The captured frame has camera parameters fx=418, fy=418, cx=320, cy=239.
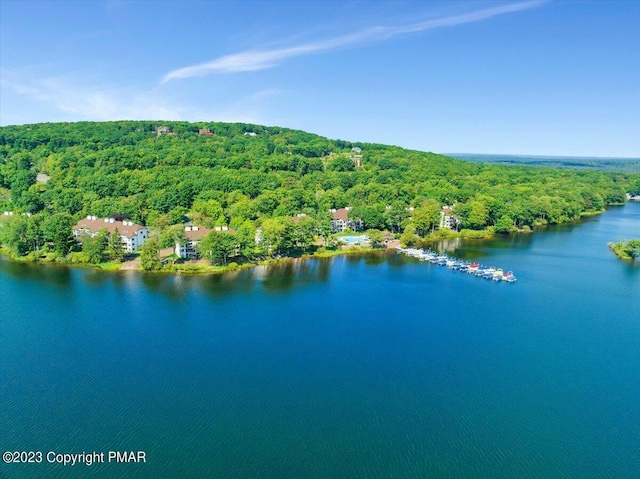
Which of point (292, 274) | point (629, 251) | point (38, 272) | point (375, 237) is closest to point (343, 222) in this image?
point (375, 237)

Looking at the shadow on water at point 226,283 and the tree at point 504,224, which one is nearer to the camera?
the shadow on water at point 226,283

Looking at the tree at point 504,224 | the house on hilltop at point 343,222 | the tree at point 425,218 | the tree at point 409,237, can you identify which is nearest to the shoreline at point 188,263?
the tree at point 409,237

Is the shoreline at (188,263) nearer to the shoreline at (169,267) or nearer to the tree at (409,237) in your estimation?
the shoreline at (169,267)

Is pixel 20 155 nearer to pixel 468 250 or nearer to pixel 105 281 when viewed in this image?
pixel 105 281

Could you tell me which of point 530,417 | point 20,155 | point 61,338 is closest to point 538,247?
point 530,417

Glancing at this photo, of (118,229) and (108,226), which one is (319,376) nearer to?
(118,229)
